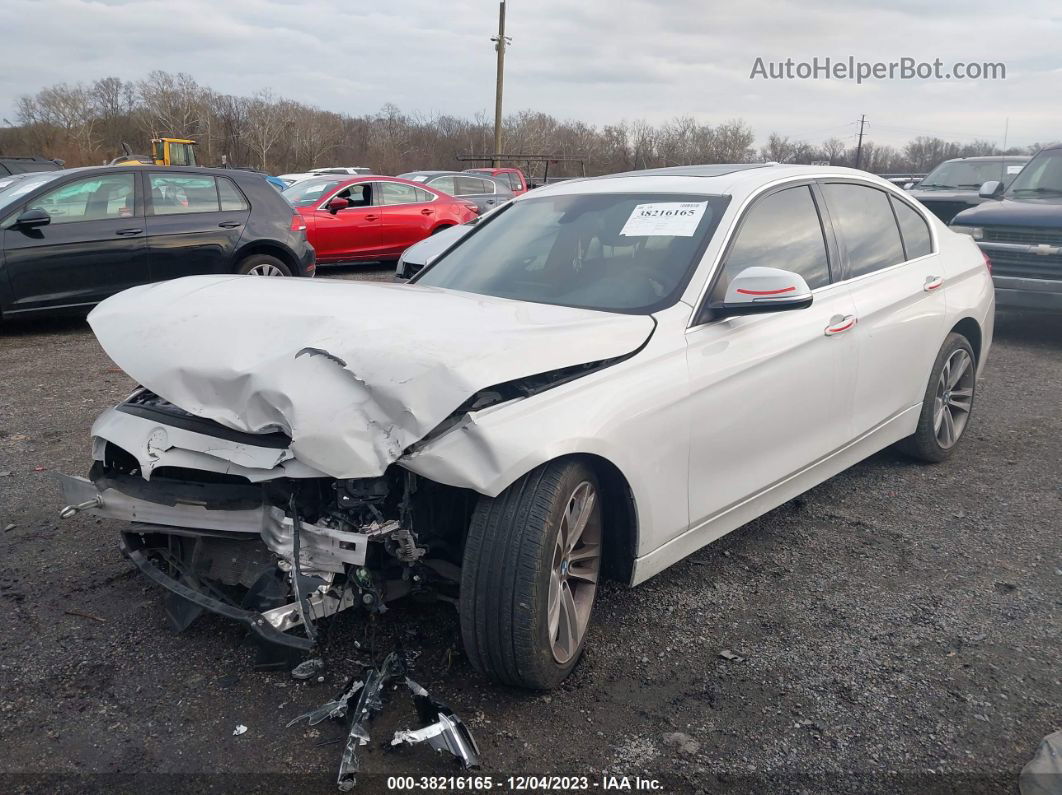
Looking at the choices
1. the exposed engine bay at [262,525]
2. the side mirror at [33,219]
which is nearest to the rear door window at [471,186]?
the side mirror at [33,219]

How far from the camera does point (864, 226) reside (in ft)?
13.8

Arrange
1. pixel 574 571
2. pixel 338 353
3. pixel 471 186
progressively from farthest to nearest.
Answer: pixel 471 186 < pixel 574 571 < pixel 338 353

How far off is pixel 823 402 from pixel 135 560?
2.75 m

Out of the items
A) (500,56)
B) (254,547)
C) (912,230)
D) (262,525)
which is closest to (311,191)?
(912,230)

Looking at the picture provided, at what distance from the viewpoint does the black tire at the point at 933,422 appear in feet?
14.8

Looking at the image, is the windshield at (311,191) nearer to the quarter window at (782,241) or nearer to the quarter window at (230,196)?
the quarter window at (230,196)

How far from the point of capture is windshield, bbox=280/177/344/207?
12680 millimetres

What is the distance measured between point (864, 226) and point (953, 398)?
4.21ft

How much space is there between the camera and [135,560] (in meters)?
2.94

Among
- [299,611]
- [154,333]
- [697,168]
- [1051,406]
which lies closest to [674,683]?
[299,611]

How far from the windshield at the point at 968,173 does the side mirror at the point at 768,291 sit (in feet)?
37.6

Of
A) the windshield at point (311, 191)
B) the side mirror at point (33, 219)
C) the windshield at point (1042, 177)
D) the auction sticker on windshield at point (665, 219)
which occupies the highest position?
the windshield at point (1042, 177)

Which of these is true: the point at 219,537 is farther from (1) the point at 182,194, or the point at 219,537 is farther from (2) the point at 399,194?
(2) the point at 399,194

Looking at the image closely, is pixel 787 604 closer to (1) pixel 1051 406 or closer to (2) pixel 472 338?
(2) pixel 472 338
